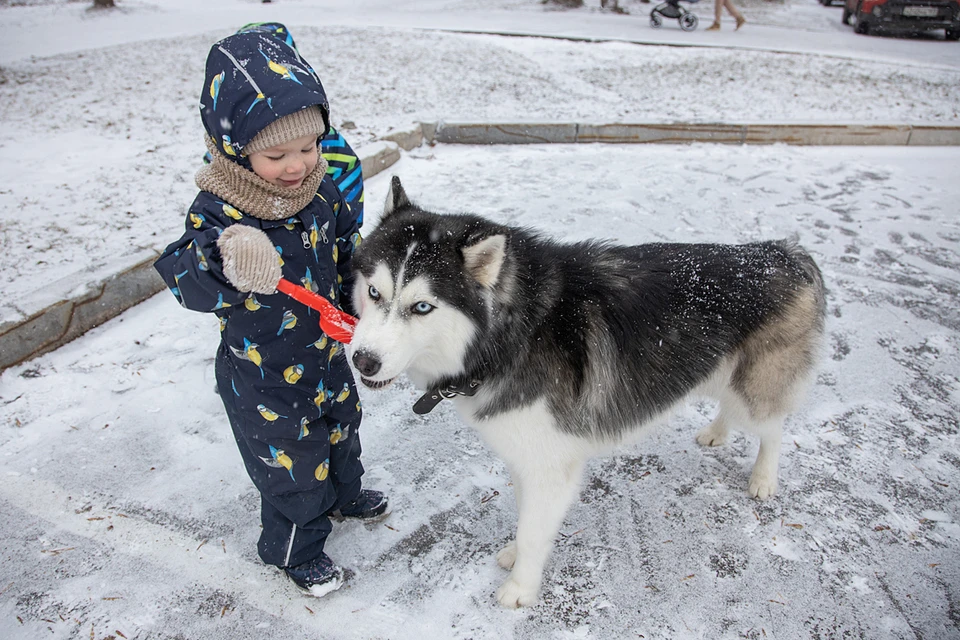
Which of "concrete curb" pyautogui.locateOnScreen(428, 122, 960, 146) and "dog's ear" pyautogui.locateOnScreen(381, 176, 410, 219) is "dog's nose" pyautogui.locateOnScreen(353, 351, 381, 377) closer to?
"dog's ear" pyautogui.locateOnScreen(381, 176, 410, 219)

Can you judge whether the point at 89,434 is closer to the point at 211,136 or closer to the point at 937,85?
the point at 211,136

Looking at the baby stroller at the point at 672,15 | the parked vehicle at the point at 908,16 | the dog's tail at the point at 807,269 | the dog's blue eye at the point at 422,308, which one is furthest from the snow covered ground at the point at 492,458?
the parked vehicle at the point at 908,16

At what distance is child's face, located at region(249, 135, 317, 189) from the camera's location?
1.85 m

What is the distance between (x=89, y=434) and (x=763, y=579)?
3272mm

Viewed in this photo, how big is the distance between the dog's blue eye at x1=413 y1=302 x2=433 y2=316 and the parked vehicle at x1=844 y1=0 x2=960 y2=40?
17331 mm

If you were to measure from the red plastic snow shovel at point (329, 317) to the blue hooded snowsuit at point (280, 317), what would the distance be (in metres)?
0.12

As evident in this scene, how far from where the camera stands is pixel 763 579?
237cm

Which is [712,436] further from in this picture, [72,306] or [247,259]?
[72,306]

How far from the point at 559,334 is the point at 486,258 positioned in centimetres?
43

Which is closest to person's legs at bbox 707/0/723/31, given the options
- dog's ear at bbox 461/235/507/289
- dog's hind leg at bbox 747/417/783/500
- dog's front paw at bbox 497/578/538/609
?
dog's hind leg at bbox 747/417/783/500

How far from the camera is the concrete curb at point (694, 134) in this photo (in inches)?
259

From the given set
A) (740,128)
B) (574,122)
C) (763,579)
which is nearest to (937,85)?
(740,128)

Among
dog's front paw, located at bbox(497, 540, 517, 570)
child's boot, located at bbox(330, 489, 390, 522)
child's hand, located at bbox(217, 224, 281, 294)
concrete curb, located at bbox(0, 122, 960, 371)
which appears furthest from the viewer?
concrete curb, located at bbox(0, 122, 960, 371)

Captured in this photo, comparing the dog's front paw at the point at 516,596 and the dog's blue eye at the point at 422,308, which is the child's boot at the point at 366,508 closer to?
the dog's front paw at the point at 516,596
